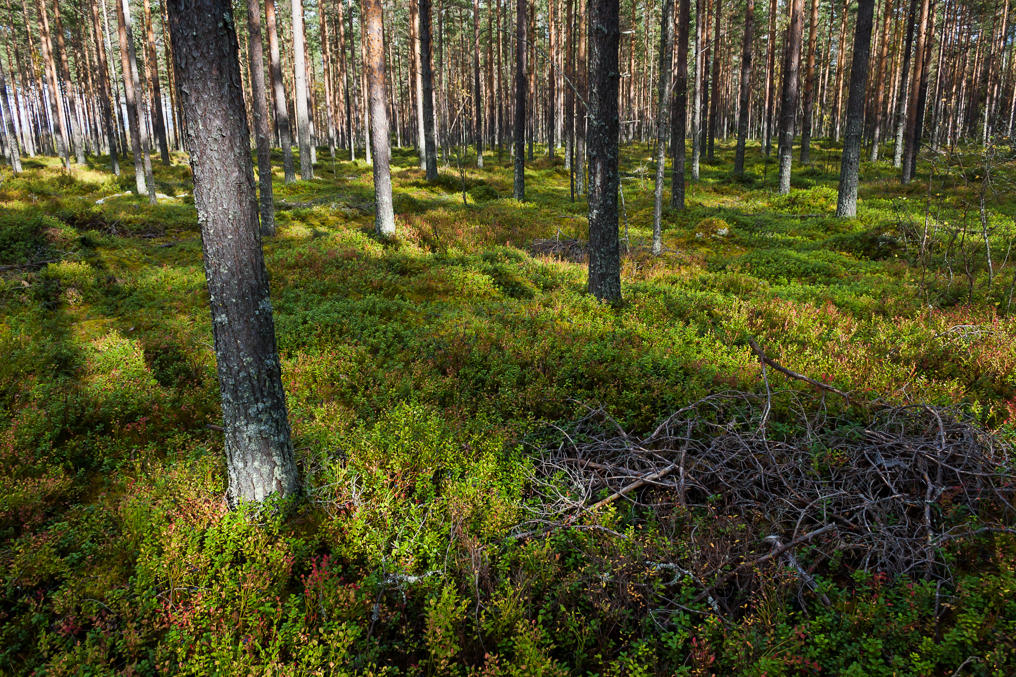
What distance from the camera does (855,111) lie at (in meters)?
15.9

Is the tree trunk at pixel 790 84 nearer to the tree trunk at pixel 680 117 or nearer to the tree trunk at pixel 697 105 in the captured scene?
the tree trunk at pixel 697 105

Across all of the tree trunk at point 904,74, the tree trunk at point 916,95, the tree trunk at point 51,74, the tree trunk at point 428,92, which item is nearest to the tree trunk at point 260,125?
the tree trunk at point 428,92

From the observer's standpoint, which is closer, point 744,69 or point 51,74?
point 51,74

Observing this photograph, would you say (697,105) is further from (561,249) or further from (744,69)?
(561,249)

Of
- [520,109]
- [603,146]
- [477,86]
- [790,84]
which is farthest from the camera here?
[477,86]

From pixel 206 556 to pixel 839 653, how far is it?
426cm

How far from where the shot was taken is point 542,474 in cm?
477

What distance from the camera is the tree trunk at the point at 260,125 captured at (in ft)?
45.4

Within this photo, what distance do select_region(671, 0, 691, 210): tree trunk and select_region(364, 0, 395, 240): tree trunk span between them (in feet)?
39.2

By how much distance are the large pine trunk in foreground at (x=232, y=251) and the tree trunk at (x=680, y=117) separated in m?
18.9

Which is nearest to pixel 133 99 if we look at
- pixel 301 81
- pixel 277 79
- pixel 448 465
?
pixel 277 79

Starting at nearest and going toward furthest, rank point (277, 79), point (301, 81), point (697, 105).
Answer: point (697, 105), point (277, 79), point (301, 81)

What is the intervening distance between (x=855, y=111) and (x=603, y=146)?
12.3 m

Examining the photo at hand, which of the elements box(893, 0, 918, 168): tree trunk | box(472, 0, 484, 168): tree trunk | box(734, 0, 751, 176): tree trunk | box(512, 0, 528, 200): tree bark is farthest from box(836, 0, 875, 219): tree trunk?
box(472, 0, 484, 168): tree trunk
